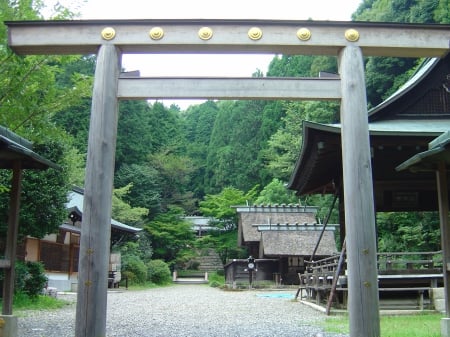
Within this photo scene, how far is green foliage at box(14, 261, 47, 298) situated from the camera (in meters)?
12.7

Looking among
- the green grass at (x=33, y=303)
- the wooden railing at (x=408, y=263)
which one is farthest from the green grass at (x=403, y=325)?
the green grass at (x=33, y=303)

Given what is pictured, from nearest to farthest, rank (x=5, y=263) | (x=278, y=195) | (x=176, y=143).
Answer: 1. (x=5, y=263)
2. (x=278, y=195)
3. (x=176, y=143)

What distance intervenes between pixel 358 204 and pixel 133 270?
23131 millimetres

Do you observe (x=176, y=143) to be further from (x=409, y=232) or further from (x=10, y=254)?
(x=10, y=254)

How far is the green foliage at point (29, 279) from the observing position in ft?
41.6

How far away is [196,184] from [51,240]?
31.8 metres

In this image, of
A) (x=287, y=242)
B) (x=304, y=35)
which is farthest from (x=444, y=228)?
(x=287, y=242)

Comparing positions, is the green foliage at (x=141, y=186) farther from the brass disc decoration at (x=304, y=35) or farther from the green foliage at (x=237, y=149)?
the brass disc decoration at (x=304, y=35)

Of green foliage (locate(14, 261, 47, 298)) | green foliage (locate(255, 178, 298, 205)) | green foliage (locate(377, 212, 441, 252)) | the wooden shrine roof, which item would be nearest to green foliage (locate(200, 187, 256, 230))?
green foliage (locate(255, 178, 298, 205))

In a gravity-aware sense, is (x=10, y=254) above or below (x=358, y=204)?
below

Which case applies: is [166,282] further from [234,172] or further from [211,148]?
[211,148]

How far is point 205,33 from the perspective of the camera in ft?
20.7

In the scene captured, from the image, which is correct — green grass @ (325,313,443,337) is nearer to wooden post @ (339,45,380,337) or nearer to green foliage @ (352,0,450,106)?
wooden post @ (339,45,380,337)

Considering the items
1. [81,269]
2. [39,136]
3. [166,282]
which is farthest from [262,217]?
[81,269]
